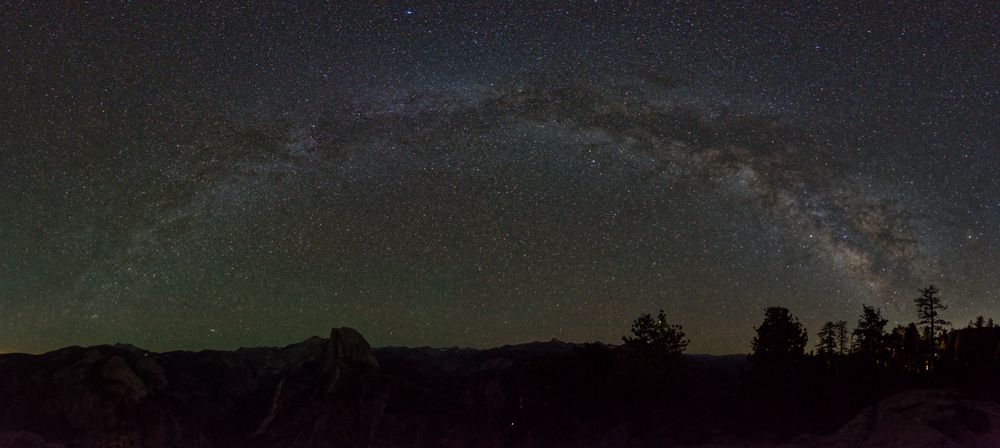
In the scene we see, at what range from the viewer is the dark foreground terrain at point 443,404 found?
62094 millimetres

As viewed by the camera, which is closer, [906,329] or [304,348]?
[906,329]

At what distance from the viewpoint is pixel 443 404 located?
3541 inches

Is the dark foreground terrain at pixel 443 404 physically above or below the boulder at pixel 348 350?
below

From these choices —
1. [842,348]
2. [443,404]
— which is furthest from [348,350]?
[842,348]

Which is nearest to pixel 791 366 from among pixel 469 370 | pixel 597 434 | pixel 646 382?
pixel 646 382

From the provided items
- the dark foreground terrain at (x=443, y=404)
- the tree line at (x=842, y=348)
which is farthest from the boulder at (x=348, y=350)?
the tree line at (x=842, y=348)

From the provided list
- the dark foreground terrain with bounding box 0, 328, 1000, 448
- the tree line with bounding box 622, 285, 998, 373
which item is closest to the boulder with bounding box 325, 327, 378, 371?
the dark foreground terrain with bounding box 0, 328, 1000, 448

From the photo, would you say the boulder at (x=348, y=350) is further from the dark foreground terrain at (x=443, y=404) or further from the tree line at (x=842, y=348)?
the tree line at (x=842, y=348)

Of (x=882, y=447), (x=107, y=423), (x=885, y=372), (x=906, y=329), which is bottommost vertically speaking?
(x=107, y=423)

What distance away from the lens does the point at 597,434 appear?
7369 cm

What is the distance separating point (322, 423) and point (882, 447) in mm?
62890

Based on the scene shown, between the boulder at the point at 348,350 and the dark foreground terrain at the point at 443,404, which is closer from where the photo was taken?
the dark foreground terrain at the point at 443,404

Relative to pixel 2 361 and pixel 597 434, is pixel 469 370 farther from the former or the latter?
pixel 2 361

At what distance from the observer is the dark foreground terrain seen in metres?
62.1
